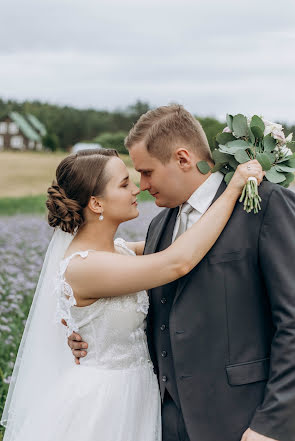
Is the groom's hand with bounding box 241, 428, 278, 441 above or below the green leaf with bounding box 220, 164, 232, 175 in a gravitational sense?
below

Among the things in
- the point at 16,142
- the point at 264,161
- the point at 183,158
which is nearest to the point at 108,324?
the point at 183,158

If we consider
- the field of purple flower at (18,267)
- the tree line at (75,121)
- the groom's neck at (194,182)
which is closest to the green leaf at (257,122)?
the groom's neck at (194,182)

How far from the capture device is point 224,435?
2990 millimetres

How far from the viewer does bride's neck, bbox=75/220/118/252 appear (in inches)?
134

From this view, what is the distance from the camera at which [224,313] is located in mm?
2912

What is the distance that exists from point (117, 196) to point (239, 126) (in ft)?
2.35

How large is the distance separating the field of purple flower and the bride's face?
223 centimetres

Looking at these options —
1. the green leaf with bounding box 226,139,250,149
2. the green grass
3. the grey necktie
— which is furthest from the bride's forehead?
the green grass

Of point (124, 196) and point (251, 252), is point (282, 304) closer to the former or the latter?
point (251, 252)

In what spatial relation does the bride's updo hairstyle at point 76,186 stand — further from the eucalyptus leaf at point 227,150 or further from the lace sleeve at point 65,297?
the eucalyptus leaf at point 227,150

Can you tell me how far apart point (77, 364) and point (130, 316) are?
0.41m

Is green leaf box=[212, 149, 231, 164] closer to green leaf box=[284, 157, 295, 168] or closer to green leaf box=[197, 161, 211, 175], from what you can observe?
green leaf box=[197, 161, 211, 175]

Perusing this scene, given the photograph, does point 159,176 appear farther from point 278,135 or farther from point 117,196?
point 278,135

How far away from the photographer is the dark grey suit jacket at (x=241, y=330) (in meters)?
2.77
